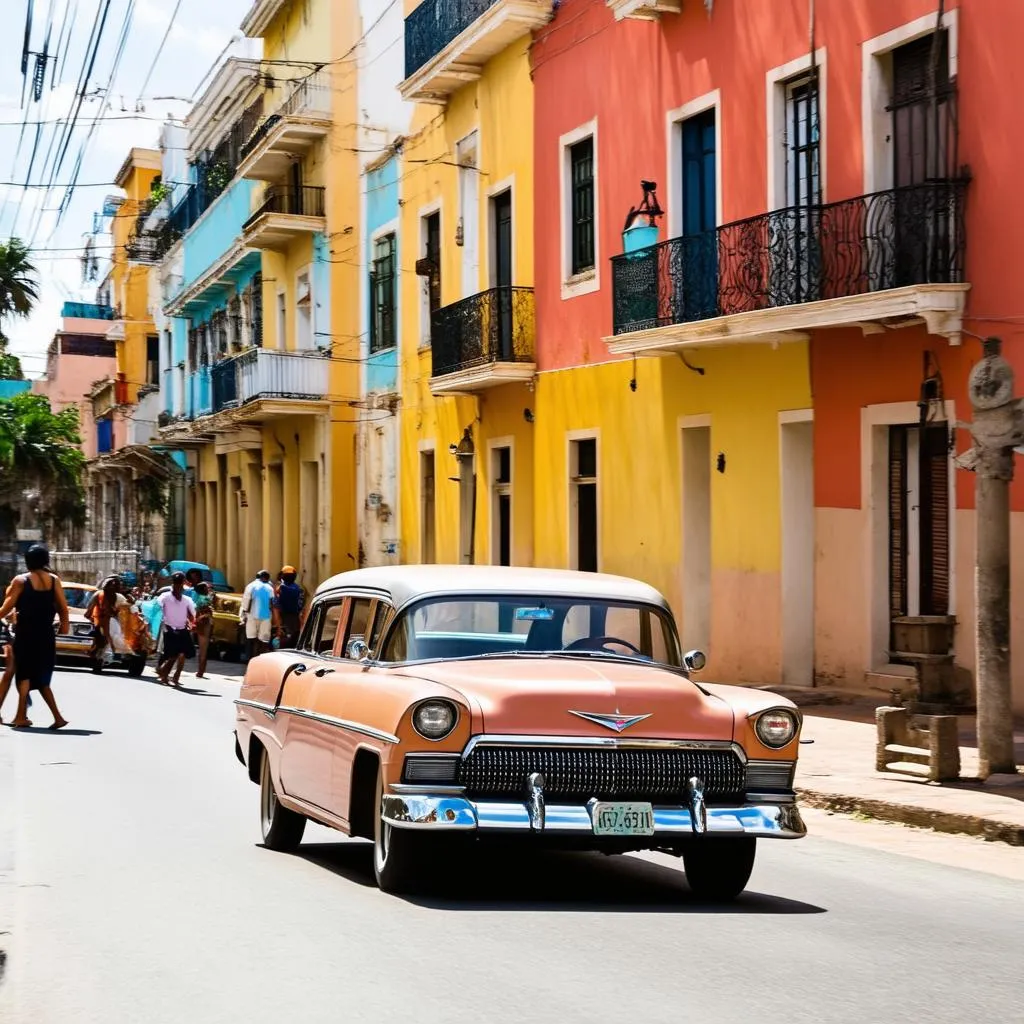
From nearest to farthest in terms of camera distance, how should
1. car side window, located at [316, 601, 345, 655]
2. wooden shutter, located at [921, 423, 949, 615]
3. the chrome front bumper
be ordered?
the chrome front bumper < car side window, located at [316, 601, 345, 655] < wooden shutter, located at [921, 423, 949, 615]

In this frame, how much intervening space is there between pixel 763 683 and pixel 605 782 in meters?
14.1

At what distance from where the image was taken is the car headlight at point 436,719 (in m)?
8.27

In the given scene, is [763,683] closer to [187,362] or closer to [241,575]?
[241,575]

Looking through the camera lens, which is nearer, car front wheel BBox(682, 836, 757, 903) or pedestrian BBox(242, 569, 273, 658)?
car front wheel BBox(682, 836, 757, 903)

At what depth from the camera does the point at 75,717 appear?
21250 mm

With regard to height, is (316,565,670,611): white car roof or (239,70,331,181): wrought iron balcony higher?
(239,70,331,181): wrought iron balcony

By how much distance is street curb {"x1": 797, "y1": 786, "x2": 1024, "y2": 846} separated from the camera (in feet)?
37.8

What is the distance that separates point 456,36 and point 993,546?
61.6 ft

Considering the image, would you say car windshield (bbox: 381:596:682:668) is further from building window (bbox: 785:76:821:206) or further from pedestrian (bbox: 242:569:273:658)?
pedestrian (bbox: 242:569:273:658)

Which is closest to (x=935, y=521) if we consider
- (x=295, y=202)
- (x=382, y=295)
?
(x=382, y=295)

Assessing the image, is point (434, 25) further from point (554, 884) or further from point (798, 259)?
point (554, 884)

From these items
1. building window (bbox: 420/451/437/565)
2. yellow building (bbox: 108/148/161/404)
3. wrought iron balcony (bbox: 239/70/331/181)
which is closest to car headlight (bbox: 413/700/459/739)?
building window (bbox: 420/451/437/565)

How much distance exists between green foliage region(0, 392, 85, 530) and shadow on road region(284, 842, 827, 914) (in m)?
50.6

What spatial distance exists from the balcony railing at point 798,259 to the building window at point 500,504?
658 centimetres
